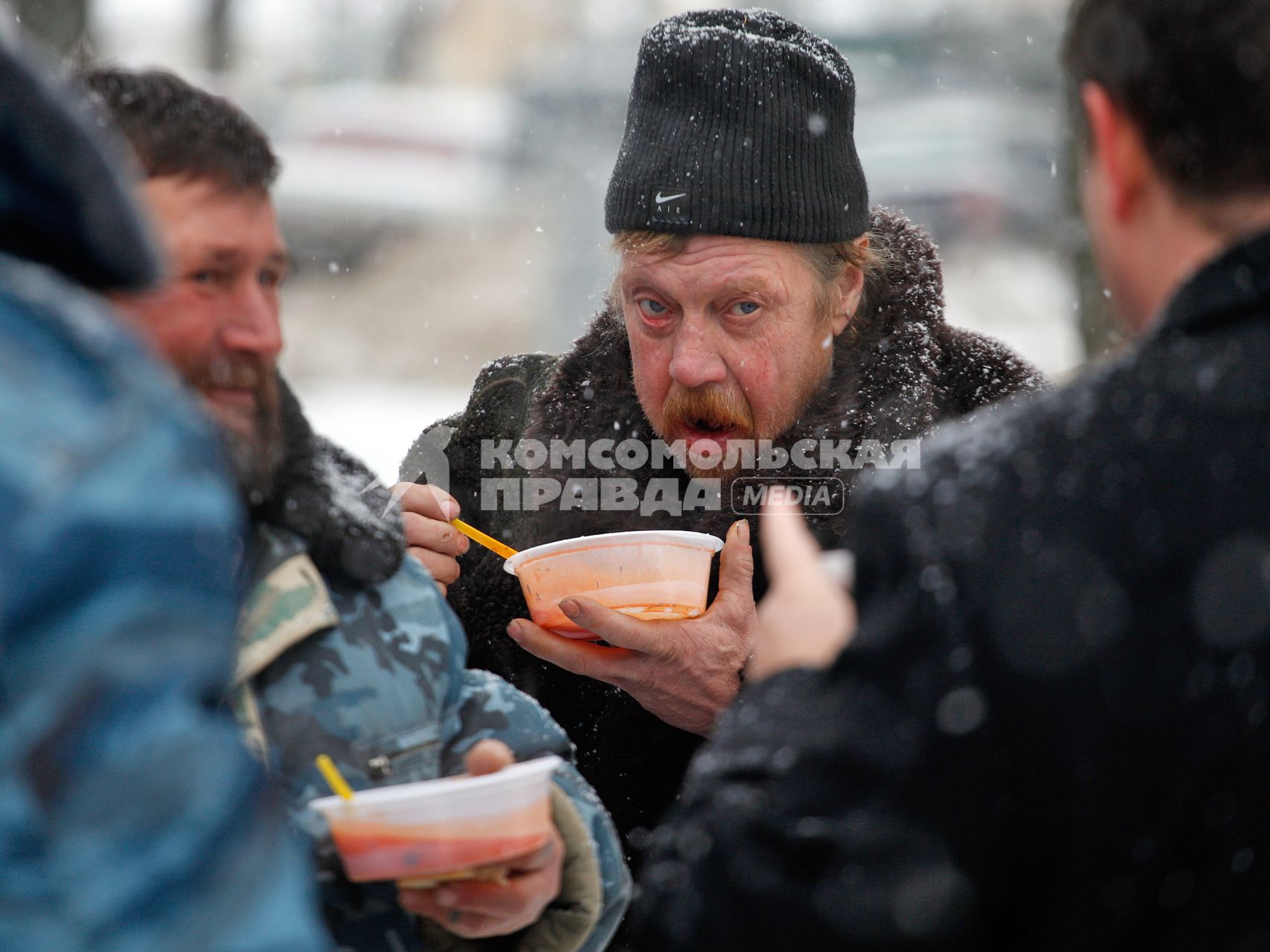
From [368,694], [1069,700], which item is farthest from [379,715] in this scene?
[1069,700]

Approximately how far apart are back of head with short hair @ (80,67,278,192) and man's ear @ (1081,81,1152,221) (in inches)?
39.0

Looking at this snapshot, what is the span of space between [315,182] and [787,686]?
13.7 m

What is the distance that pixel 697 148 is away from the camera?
8.82ft

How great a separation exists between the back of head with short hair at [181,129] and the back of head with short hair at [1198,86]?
1013mm

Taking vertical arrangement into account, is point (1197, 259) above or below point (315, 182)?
below

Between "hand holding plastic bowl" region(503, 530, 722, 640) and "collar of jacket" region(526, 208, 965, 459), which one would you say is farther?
"collar of jacket" region(526, 208, 965, 459)

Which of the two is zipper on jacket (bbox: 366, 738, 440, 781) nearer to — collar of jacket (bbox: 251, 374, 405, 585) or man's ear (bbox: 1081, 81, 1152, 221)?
collar of jacket (bbox: 251, 374, 405, 585)

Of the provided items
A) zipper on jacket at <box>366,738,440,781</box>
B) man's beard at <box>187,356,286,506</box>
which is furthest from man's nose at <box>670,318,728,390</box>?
zipper on jacket at <box>366,738,440,781</box>

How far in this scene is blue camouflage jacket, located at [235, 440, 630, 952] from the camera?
1572mm

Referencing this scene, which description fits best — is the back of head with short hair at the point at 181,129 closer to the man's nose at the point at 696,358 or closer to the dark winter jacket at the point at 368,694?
the dark winter jacket at the point at 368,694

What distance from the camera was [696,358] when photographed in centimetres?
A: 271

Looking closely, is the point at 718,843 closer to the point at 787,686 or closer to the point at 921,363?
the point at 787,686

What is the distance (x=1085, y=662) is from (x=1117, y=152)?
514 mm

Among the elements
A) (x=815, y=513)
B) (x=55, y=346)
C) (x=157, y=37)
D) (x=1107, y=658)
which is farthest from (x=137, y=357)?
(x=157, y=37)
